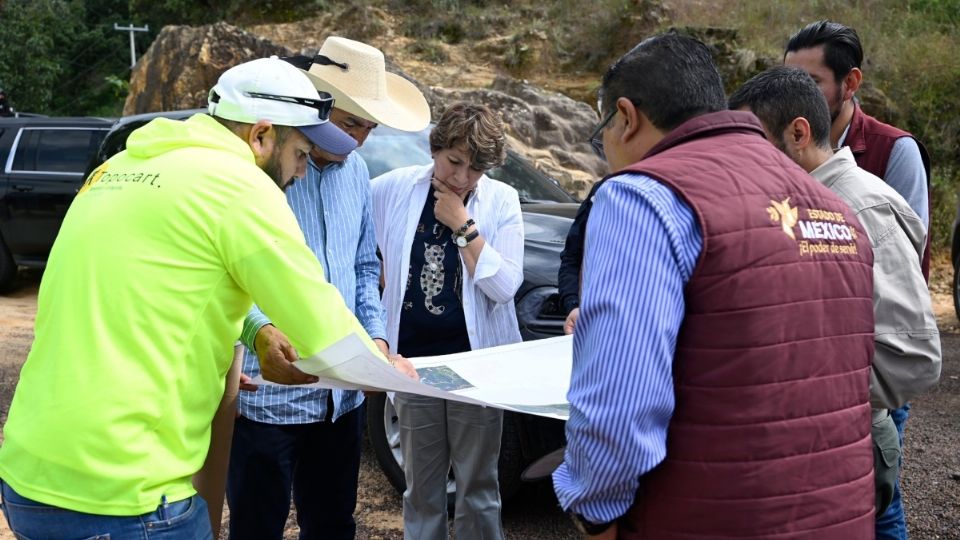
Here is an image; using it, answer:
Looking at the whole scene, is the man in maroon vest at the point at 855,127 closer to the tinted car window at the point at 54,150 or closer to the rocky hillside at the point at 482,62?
the rocky hillside at the point at 482,62

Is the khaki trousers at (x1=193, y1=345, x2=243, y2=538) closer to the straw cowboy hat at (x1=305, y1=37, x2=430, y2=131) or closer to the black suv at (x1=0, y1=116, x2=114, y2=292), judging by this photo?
the straw cowboy hat at (x1=305, y1=37, x2=430, y2=131)

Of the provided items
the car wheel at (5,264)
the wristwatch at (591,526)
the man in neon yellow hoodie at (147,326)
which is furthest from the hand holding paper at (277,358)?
the car wheel at (5,264)

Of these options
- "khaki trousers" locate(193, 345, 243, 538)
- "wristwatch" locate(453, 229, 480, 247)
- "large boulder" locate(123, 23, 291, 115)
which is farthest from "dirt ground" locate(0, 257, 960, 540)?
"large boulder" locate(123, 23, 291, 115)

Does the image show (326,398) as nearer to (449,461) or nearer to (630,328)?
(449,461)

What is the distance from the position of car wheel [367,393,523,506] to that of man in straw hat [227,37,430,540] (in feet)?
3.20

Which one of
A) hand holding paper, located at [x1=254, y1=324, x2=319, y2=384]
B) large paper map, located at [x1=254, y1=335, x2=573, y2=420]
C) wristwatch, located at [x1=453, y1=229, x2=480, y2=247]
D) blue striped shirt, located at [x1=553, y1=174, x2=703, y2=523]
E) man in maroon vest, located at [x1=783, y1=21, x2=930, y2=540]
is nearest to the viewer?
blue striped shirt, located at [x1=553, y1=174, x2=703, y2=523]

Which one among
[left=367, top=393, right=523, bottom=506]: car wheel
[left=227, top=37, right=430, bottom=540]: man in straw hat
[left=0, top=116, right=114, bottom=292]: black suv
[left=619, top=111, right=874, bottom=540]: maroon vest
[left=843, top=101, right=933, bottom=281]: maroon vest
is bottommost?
[left=0, top=116, right=114, bottom=292]: black suv

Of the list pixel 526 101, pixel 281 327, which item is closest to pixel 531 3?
pixel 526 101

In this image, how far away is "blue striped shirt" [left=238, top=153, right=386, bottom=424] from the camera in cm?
318

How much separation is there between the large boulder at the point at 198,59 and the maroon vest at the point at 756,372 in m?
10.3

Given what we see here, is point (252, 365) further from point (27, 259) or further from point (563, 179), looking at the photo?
point (27, 259)

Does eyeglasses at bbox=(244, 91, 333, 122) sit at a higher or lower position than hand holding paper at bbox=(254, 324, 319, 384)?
higher

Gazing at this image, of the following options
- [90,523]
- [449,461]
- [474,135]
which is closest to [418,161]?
[474,135]

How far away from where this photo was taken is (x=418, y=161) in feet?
18.8
